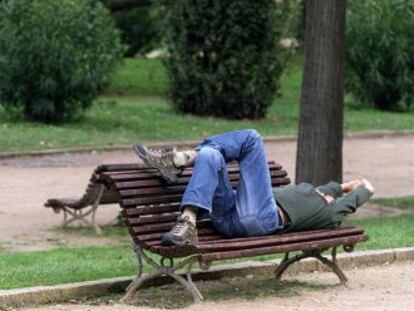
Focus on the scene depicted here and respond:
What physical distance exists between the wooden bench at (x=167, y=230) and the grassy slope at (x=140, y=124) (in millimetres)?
9960

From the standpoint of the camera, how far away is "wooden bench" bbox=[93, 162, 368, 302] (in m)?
7.09

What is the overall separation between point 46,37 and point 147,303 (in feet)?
43.0

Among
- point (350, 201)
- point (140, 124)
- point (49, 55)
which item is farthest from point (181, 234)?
point (140, 124)

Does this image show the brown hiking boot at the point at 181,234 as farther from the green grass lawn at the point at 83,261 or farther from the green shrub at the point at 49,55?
the green shrub at the point at 49,55

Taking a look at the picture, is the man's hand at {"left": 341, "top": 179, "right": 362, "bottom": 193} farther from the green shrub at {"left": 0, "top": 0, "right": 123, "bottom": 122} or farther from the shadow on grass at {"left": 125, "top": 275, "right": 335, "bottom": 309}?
the green shrub at {"left": 0, "top": 0, "right": 123, "bottom": 122}

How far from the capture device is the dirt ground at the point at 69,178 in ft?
36.7

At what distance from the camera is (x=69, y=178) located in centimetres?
1516

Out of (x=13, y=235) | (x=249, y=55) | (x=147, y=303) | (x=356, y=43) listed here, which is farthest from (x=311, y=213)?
(x=356, y=43)

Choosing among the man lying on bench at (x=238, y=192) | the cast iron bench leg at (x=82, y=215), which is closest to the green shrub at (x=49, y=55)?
the cast iron bench leg at (x=82, y=215)

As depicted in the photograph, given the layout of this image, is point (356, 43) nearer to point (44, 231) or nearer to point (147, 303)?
point (44, 231)

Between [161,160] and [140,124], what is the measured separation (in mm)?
13683

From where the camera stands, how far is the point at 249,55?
22984mm

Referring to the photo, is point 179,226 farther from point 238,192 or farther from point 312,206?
point 312,206

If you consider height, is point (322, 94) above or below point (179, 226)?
above
